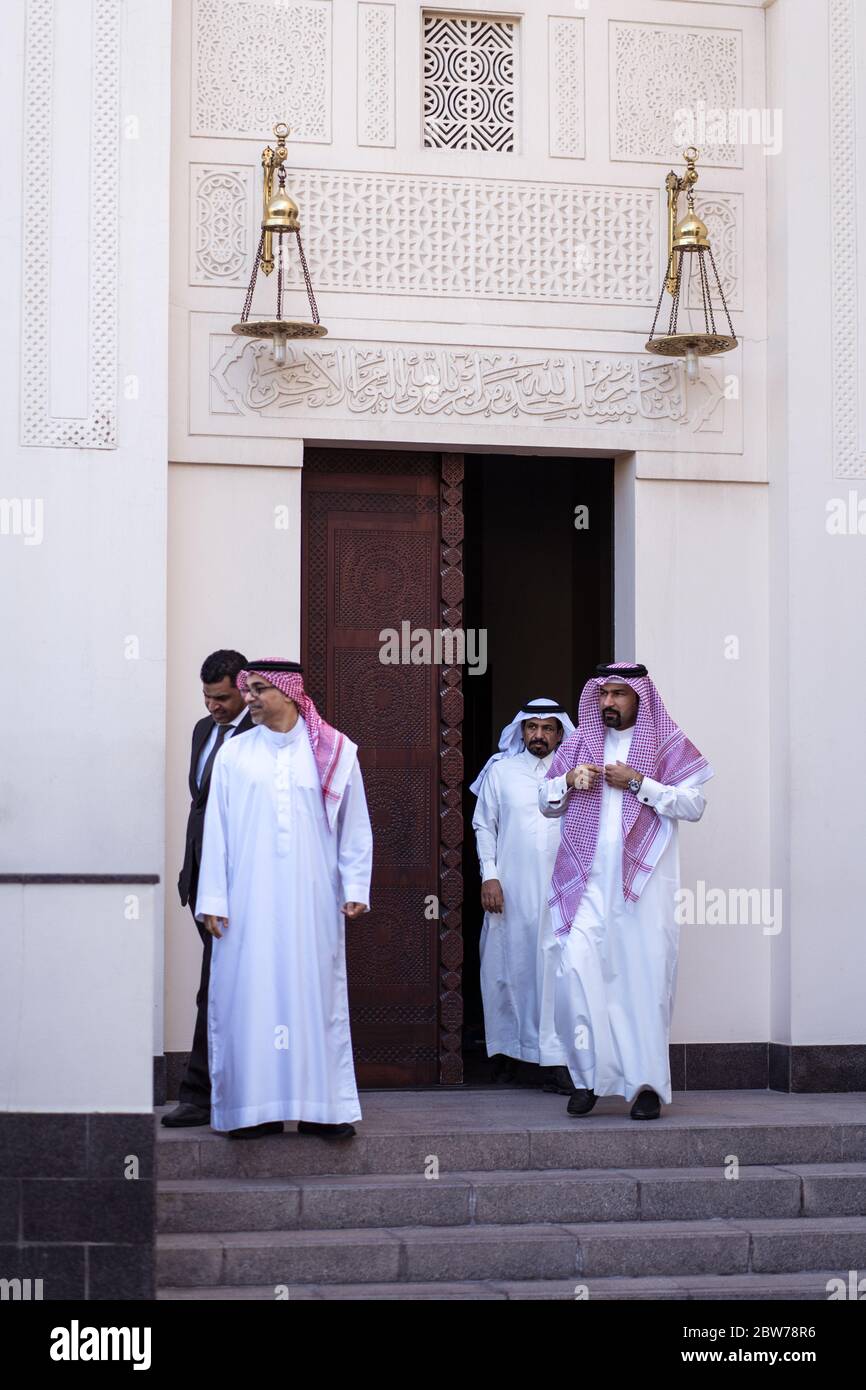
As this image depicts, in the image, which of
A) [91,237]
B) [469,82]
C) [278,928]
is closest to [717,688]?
[278,928]

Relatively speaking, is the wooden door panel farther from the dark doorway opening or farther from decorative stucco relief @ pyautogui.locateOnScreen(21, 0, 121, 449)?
the dark doorway opening

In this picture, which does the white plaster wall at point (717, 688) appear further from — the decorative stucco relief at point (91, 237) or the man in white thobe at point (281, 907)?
the decorative stucco relief at point (91, 237)

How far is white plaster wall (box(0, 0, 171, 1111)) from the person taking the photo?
263 inches

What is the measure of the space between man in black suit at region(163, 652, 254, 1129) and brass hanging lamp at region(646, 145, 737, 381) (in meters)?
2.31

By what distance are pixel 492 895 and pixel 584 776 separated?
3.18 feet

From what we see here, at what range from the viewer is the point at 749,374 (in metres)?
7.55

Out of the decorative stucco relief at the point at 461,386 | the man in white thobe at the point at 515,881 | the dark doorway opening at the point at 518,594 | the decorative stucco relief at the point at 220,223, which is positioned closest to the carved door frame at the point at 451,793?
the man in white thobe at the point at 515,881

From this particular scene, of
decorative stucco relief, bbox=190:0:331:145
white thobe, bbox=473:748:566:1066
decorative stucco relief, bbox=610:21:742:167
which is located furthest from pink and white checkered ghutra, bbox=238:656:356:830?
decorative stucco relief, bbox=610:21:742:167

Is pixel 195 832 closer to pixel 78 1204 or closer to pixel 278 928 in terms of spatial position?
pixel 278 928

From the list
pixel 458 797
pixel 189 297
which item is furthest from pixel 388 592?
pixel 189 297

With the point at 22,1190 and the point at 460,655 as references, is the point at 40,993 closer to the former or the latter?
the point at 22,1190

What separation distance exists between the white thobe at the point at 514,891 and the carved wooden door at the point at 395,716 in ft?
0.47

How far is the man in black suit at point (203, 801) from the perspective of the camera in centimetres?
617

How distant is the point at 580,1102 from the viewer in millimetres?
6363
